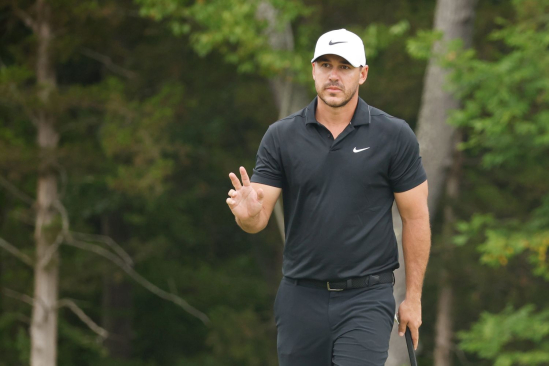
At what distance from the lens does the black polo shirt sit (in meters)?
3.59

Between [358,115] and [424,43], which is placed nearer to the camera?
[358,115]

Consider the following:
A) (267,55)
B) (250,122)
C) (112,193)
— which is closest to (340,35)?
(267,55)

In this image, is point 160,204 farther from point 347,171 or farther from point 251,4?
point 347,171

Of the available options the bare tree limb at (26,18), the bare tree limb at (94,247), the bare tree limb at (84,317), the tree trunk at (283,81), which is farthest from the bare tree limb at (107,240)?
the tree trunk at (283,81)

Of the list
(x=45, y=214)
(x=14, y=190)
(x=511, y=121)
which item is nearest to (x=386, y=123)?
(x=511, y=121)

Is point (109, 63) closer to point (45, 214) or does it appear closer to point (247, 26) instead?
point (45, 214)

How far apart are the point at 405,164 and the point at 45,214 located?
12199 mm

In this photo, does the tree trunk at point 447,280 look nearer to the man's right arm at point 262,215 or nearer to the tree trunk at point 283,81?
the tree trunk at point 283,81

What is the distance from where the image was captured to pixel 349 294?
3621mm

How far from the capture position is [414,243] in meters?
3.75

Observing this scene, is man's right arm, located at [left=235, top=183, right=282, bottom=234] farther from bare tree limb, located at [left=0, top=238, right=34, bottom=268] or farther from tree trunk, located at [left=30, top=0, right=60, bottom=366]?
bare tree limb, located at [left=0, top=238, right=34, bottom=268]

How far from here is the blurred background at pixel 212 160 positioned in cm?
1136

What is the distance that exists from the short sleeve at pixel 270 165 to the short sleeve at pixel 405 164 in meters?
0.47

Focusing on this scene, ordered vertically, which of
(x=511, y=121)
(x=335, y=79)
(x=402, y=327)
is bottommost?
(x=402, y=327)
